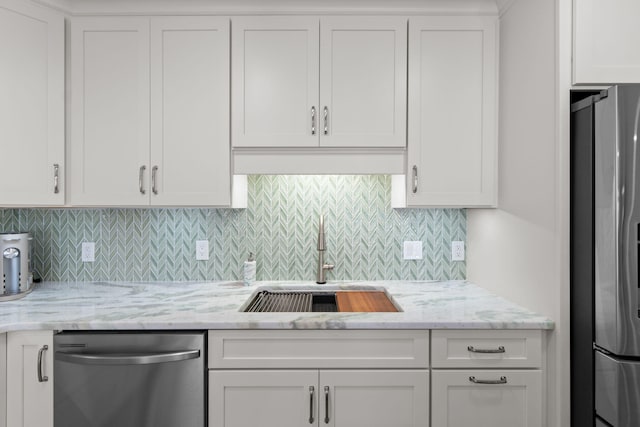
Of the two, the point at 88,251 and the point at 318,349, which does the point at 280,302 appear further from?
the point at 88,251

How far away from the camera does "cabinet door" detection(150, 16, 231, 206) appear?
2.00 m

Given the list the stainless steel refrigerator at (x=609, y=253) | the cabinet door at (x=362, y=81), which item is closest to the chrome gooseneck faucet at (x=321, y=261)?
the cabinet door at (x=362, y=81)

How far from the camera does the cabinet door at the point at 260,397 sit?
1645 millimetres

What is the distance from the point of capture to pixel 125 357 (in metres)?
1.61

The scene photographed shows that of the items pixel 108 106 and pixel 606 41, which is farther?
pixel 108 106

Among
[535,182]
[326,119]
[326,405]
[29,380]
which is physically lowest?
[326,405]

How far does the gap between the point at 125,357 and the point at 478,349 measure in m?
1.38

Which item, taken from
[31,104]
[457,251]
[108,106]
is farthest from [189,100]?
[457,251]

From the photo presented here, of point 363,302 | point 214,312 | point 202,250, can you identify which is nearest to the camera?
point 214,312

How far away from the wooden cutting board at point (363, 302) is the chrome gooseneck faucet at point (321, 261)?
0.13 meters

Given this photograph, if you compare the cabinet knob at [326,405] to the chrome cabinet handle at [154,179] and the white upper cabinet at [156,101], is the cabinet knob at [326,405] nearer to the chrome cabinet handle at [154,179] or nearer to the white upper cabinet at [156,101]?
the white upper cabinet at [156,101]

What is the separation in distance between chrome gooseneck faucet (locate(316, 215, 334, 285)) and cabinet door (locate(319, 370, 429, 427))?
0.75m

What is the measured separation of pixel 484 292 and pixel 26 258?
2.32 metres

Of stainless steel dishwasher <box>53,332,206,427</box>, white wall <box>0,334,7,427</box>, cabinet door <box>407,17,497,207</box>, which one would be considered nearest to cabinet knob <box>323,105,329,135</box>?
cabinet door <box>407,17,497,207</box>
